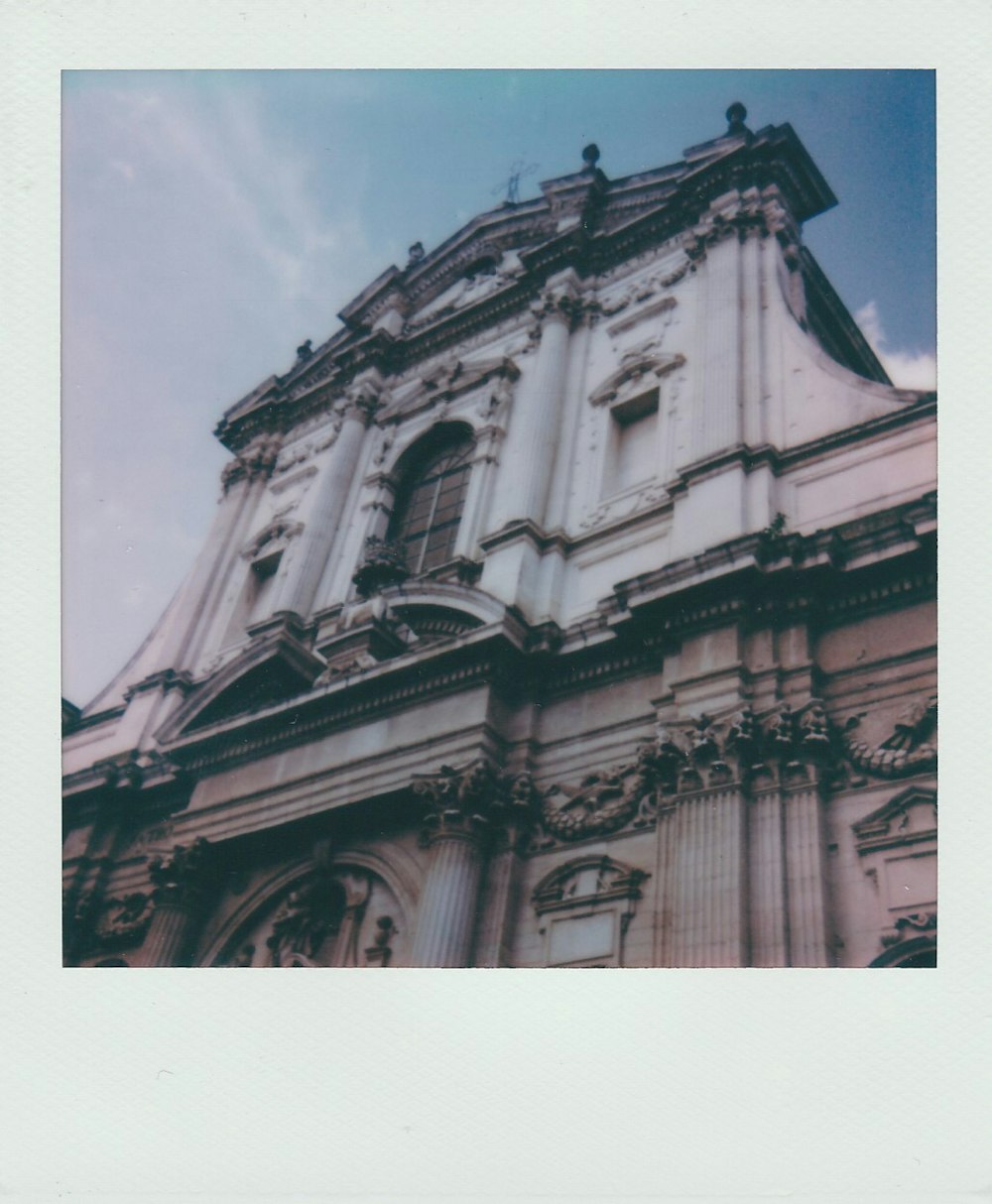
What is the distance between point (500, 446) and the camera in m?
15.0

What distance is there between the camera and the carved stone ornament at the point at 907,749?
8.66 metres

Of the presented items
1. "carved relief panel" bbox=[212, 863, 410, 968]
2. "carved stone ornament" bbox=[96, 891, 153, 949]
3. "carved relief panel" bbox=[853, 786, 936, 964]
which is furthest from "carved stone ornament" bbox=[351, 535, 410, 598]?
"carved relief panel" bbox=[853, 786, 936, 964]

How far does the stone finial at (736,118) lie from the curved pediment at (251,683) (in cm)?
786

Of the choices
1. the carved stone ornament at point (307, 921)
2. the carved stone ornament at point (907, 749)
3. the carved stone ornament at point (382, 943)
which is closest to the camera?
the carved stone ornament at point (907, 749)

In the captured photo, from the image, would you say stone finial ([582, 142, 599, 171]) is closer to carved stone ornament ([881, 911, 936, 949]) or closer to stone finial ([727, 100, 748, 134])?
stone finial ([727, 100, 748, 134])

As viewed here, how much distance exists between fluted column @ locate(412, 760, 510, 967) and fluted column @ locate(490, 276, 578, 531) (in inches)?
137

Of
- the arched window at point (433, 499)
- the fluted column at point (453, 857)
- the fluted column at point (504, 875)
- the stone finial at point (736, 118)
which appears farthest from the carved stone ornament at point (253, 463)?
the fluted column at point (504, 875)

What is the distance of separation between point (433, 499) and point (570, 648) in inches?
206

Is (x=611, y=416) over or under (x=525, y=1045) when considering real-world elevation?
over

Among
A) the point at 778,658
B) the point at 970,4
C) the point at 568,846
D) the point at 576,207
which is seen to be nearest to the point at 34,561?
the point at 568,846

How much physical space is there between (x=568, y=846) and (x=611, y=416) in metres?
5.66

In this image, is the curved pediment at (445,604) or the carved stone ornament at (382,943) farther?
the curved pediment at (445,604)

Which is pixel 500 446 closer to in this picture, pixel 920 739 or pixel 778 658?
pixel 778 658

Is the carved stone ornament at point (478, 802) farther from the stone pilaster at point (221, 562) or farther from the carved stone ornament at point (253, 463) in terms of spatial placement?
the carved stone ornament at point (253, 463)
